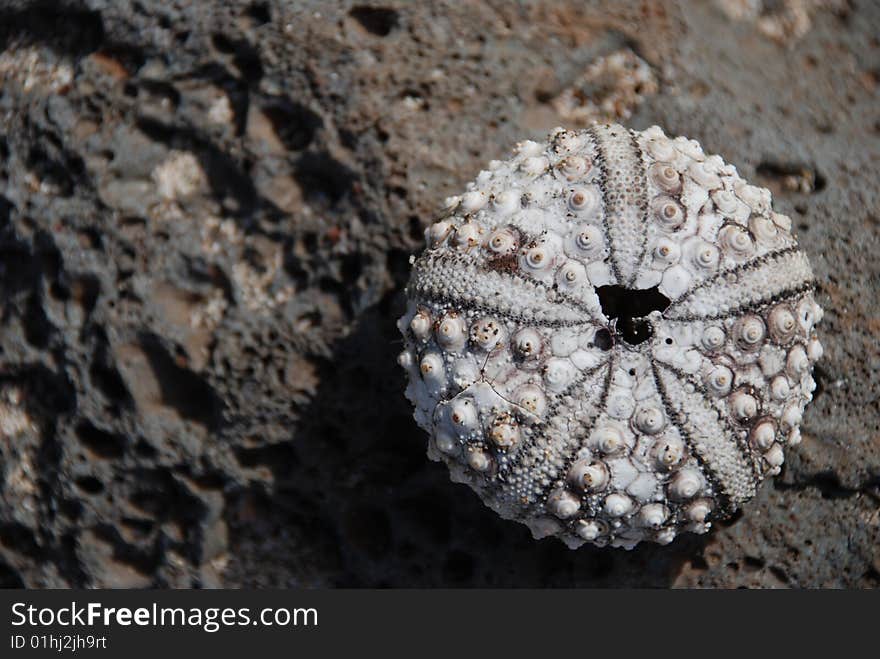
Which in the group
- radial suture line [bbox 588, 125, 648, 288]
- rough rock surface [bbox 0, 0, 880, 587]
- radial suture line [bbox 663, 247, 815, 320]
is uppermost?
radial suture line [bbox 588, 125, 648, 288]

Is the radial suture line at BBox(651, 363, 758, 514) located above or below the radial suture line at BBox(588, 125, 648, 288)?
below

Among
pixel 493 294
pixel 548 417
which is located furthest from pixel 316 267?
pixel 548 417

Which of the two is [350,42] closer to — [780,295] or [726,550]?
[780,295]

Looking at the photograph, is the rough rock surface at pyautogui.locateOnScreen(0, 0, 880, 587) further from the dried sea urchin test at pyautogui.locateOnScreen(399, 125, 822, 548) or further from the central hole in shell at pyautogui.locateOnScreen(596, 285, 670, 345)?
the central hole in shell at pyautogui.locateOnScreen(596, 285, 670, 345)

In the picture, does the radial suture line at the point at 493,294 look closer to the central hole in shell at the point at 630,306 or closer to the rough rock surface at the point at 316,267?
the central hole in shell at the point at 630,306

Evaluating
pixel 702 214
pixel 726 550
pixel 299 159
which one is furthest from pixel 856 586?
pixel 299 159

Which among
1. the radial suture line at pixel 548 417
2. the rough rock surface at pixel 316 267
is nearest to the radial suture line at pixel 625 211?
the radial suture line at pixel 548 417

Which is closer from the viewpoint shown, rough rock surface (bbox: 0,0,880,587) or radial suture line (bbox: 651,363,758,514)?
radial suture line (bbox: 651,363,758,514)

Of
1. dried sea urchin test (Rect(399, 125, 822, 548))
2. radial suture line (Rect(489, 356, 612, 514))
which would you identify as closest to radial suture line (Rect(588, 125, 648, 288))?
dried sea urchin test (Rect(399, 125, 822, 548))
